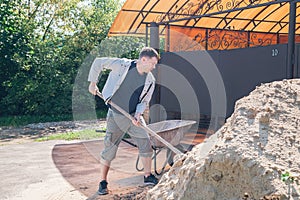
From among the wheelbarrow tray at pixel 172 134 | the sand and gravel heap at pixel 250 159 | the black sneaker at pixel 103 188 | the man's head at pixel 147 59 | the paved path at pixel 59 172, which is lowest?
the paved path at pixel 59 172

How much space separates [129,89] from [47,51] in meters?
8.98

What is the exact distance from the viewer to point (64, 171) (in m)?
6.21

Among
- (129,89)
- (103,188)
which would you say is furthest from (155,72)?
(103,188)

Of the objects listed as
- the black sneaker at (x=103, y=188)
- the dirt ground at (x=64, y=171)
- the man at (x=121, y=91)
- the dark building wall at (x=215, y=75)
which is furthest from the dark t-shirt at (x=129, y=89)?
the dark building wall at (x=215, y=75)

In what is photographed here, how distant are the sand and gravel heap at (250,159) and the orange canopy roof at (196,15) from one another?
5.74 meters

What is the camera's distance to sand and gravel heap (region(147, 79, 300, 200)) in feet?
7.63

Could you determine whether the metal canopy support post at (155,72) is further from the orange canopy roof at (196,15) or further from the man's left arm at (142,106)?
the man's left arm at (142,106)

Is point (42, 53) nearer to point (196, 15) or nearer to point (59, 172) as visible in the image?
point (196, 15)

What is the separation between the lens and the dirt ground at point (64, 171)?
4.94m

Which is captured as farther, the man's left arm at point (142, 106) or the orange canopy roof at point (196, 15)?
the orange canopy roof at point (196, 15)

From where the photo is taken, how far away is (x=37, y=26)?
45.9 ft

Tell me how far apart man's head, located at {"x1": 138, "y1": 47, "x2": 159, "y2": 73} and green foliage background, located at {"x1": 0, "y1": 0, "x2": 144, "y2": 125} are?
28.0 ft

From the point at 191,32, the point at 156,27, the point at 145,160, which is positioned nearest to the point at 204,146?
the point at 145,160

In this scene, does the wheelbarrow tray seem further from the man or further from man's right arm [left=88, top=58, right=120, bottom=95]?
man's right arm [left=88, top=58, right=120, bottom=95]
